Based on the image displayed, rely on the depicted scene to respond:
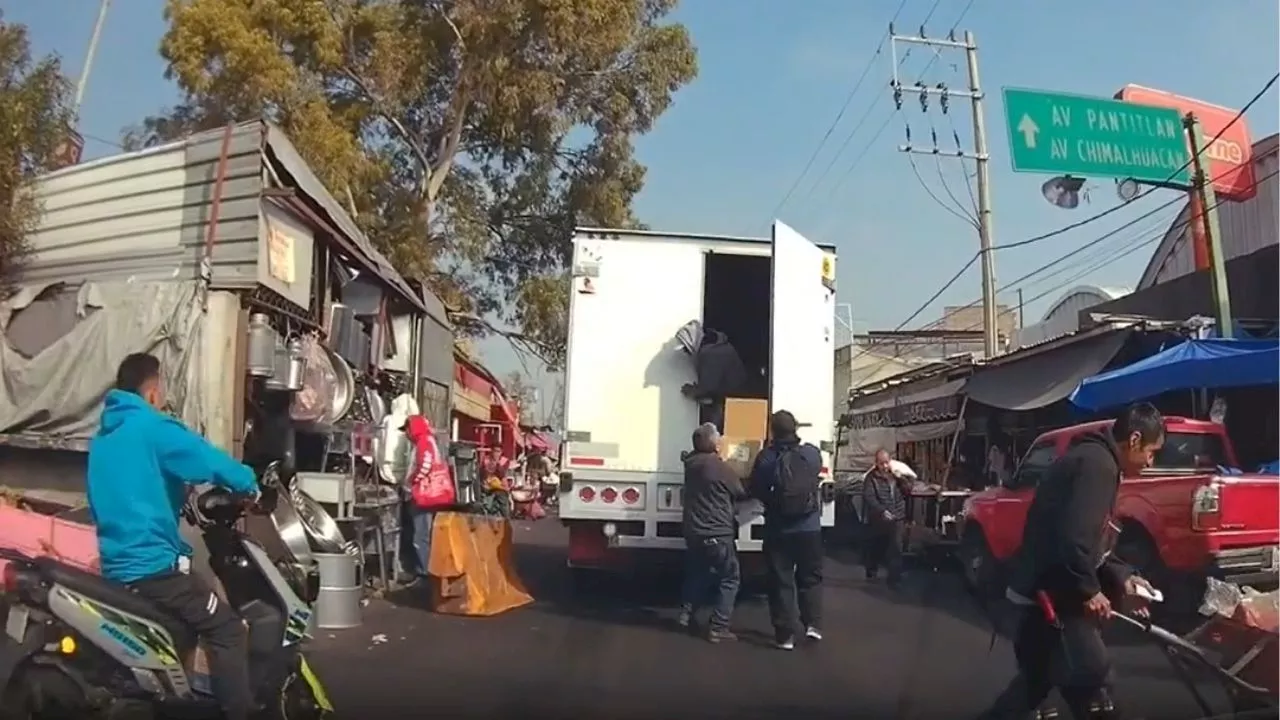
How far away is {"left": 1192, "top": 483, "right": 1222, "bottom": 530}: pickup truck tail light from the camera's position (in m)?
5.70

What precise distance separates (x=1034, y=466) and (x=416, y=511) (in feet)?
16.7

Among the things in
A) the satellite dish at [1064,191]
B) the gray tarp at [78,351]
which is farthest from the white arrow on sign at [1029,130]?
the gray tarp at [78,351]

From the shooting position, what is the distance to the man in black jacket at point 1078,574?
475cm

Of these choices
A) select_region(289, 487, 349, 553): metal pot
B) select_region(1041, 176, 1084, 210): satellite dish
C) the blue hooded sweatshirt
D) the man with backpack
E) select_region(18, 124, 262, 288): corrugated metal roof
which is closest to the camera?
the blue hooded sweatshirt

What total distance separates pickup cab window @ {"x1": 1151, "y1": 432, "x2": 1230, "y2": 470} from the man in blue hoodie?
12.6 feet

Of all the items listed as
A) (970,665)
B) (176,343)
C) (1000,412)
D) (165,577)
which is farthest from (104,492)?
(1000,412)

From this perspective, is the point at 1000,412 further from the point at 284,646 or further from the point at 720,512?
the point at 284,646

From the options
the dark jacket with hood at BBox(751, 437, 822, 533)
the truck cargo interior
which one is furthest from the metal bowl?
the dark jacket with hood at BBox(751, 437, 822, 533)

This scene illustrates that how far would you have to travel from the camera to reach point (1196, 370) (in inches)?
228

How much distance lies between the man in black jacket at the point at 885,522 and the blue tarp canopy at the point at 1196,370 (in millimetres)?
2284

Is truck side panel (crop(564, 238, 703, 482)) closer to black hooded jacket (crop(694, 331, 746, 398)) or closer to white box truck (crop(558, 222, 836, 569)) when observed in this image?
white box truck (crop(558, 222, 836, 569))

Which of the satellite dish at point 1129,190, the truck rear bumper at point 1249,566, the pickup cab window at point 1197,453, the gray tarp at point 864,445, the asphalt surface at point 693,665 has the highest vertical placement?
the satellite dish at point 1129,190

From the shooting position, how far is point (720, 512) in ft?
26.5

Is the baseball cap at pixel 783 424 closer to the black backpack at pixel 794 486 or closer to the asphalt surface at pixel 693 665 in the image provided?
the black backpack at pixel 794 486
